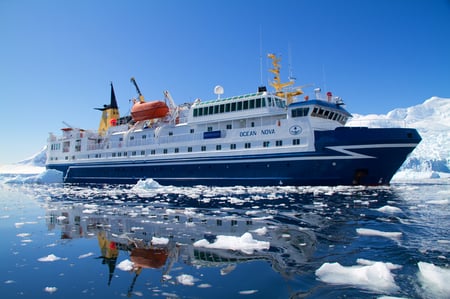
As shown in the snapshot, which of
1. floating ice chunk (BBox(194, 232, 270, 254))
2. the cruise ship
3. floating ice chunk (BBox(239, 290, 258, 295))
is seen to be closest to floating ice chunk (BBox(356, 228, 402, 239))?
floating ice chunk (BBox(194, 232, 270, 254))

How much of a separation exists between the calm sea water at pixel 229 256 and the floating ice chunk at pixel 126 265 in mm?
15

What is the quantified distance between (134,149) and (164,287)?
26359 millimetres

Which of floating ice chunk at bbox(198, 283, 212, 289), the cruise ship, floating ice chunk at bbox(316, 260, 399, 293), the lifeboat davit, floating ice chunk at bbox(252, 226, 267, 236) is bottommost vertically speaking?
floating ice chunk at bbox(198, 283, 212, 289)

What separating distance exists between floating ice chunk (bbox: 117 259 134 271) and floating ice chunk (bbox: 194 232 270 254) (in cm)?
137

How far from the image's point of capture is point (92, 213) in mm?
9805

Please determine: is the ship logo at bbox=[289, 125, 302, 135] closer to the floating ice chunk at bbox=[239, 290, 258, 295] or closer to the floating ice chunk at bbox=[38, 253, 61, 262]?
the floating ice chunk at bbox=[38, 253, 61, 262]

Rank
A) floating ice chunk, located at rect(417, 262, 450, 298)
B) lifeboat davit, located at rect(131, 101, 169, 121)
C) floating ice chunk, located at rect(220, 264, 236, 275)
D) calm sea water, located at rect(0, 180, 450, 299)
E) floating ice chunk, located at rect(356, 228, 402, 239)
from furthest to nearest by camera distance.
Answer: lifeboat davit, located at rect(131, 101, 169, 121)
floating ice chunk, located at rect(356, 228, 402, 239)
floating ice chunk, located at rect(220, 264, 236, 275)
calm sea water, located at rect(0, 180, 450, 299)
floating ice chunk, located at rect(417, 262, 450, 298)

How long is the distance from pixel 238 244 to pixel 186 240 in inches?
45.7

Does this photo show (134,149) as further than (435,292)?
Yes

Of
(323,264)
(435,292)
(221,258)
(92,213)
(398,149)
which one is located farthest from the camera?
(398,149)

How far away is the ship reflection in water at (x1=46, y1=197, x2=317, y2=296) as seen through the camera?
436 cm

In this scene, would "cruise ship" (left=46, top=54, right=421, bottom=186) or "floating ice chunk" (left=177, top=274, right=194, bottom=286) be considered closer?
"floating ice chunk" (left=177, top=274, right=194, bottom=286)

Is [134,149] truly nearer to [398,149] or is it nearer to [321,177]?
[321,177]

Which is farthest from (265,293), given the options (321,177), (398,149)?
(398,149)
